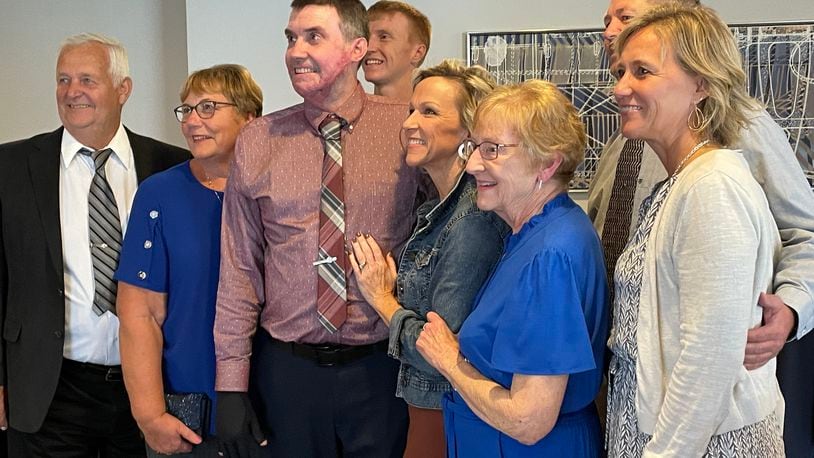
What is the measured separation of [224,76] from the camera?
7.75ft

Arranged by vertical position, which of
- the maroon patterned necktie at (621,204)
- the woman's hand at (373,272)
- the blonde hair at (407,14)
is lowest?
the woman's hand at (373,272)

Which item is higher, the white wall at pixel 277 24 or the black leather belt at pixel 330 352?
the white wall at pixel 277 24

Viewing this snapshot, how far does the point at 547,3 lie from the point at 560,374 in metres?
2.85

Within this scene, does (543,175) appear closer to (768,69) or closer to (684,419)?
(684,419)

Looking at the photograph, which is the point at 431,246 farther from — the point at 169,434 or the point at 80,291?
Result: the point at 80,291

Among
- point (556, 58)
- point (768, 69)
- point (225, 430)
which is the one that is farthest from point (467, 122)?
point (768, 69)

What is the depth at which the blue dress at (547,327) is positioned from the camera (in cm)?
152

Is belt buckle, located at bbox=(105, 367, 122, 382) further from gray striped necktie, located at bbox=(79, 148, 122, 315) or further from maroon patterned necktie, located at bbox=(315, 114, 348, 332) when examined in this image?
maroon patterned necktie, located at bbox=(315, 114, 348, 332)

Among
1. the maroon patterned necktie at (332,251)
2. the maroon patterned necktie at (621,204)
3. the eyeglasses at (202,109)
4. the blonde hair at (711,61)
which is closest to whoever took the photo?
the blonde hair at (711,61)

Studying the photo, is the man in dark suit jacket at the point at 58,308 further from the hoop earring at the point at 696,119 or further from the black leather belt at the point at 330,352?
→ the hoop earring at the point at 696,119

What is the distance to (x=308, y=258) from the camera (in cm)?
207

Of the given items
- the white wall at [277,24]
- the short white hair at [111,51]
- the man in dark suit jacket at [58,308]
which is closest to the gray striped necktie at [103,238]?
the man in dark suit jacket at [58,308]

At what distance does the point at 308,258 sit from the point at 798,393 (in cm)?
127

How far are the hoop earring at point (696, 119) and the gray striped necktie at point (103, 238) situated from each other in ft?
5.79
